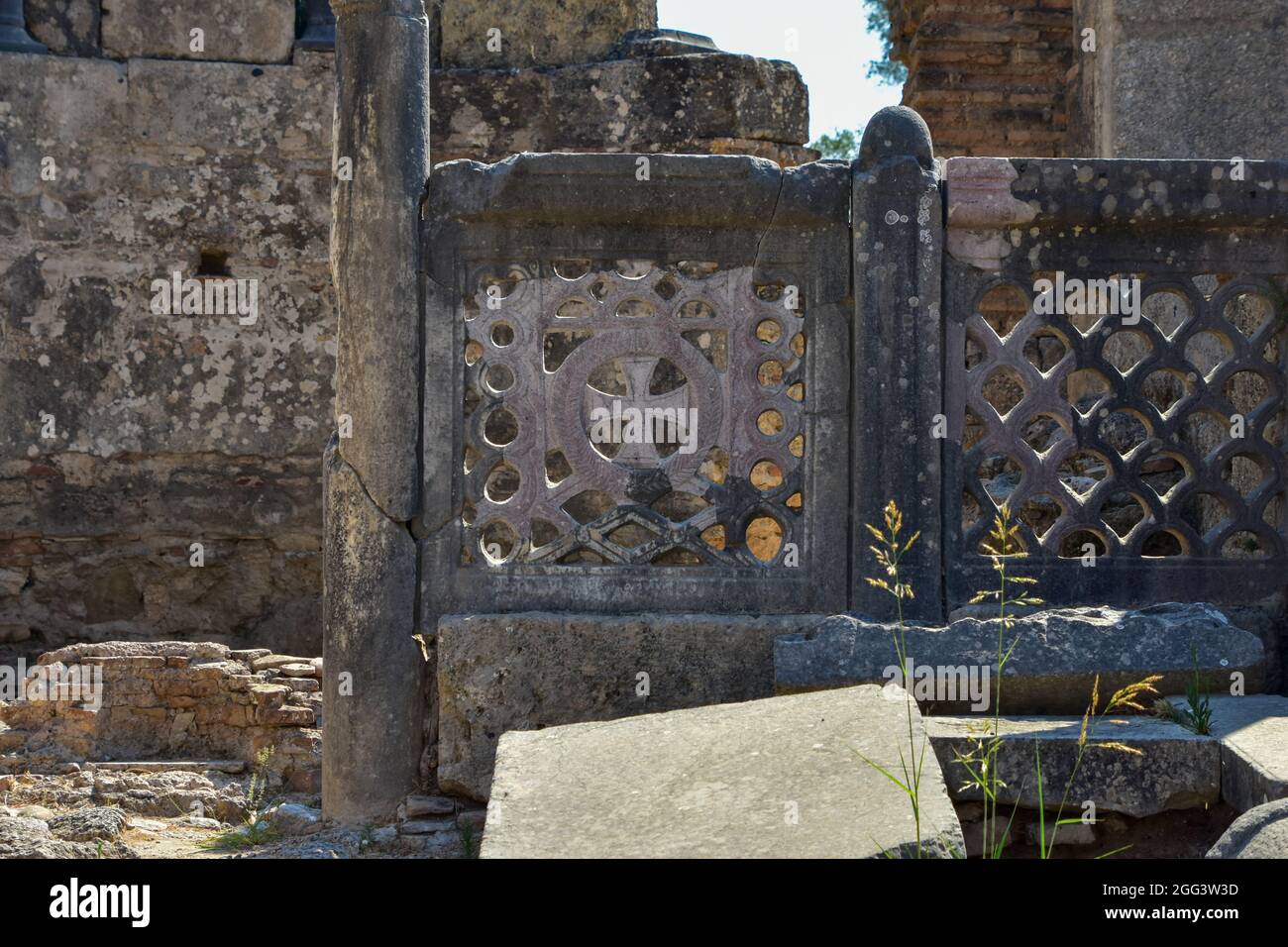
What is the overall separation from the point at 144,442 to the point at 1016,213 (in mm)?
5246

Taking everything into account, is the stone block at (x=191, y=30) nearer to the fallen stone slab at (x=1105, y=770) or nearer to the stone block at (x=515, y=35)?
the stone block at (x=515, y=35)

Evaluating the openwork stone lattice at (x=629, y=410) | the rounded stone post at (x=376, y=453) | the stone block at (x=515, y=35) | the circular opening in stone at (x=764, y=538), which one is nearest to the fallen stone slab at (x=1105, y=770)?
the openwork stone lattice at (x=629, y=410)

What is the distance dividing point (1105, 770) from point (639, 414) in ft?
5.62

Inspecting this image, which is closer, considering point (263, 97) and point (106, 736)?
point (106, 736)

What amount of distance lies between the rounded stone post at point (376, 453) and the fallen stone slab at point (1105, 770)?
1676 mm

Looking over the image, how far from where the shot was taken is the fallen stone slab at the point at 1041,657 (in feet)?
12.7

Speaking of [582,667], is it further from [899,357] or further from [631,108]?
[631,108]

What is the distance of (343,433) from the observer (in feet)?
14.2

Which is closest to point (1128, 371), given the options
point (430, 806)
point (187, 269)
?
point (430, 806)

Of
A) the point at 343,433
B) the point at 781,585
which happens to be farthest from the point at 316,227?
the point at 781,585

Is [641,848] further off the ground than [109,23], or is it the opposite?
[109,23]
